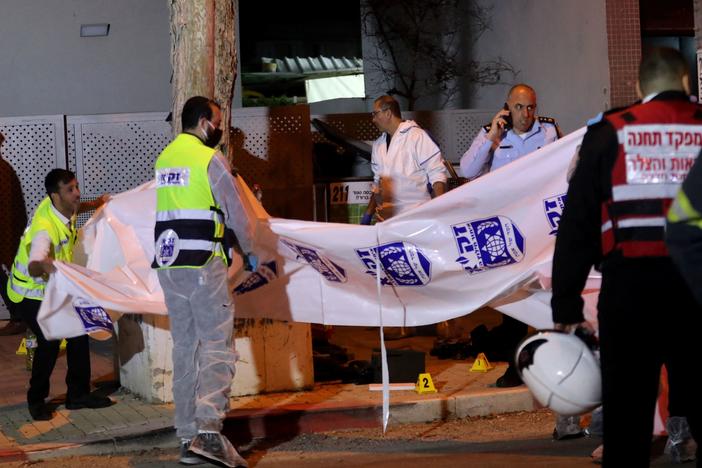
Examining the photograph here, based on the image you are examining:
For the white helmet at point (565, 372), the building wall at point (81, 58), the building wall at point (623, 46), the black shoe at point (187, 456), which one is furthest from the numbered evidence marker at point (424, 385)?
the building wall at point (81, 58)

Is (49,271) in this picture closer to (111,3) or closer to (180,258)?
(180,258)

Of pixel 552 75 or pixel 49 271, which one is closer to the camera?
pixel 49 271

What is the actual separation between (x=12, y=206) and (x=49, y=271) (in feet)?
17.5

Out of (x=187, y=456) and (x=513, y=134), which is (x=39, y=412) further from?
(x=513, y=134)

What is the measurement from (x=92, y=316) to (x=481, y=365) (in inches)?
125

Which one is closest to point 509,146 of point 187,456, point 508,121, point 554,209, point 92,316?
point 508,121

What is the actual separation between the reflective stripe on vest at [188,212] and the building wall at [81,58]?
1012 centimetres

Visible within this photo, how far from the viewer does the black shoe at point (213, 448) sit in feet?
21.3

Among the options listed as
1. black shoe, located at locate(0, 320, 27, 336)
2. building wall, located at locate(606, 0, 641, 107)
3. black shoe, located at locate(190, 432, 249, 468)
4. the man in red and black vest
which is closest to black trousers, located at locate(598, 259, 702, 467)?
the man in red and black vest

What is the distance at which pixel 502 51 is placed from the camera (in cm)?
1683

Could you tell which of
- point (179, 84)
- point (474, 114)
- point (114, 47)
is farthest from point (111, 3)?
point (179, 84)

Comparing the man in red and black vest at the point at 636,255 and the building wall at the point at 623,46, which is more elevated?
the building wall at the point at 623,46

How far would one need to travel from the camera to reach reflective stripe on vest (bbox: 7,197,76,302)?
7820mm

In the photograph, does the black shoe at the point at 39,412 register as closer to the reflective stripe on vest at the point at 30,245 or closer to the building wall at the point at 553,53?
the reflective stripe on vest at the point at 30,245
